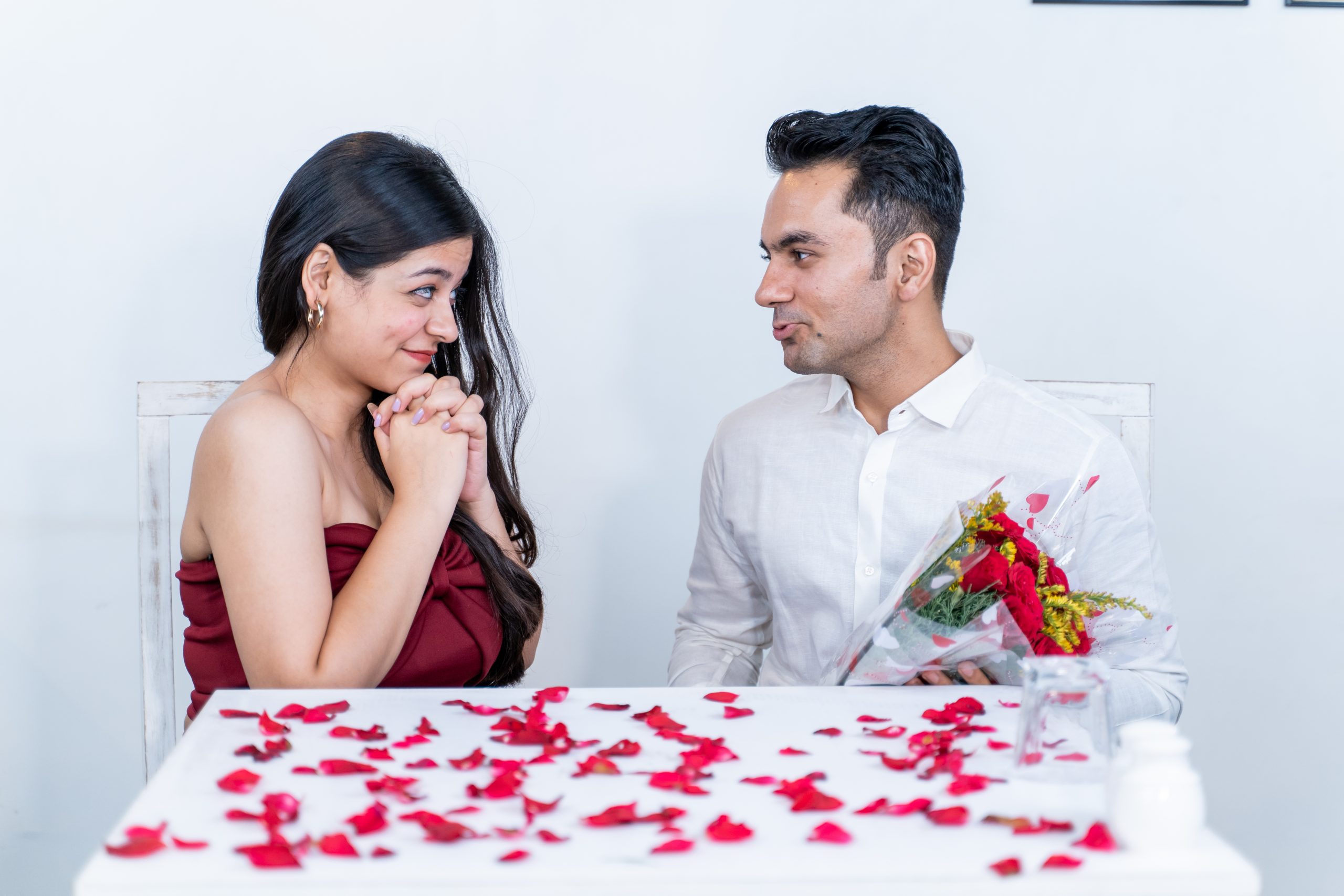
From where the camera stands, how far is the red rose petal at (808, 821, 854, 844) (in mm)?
830

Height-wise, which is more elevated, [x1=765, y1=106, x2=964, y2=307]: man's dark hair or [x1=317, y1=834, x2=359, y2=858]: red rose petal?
[x1=765, y1=106, x2=964, y2=307]: man's dark hair

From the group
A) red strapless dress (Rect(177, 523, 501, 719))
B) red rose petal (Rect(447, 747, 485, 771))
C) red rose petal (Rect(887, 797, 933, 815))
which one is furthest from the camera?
red strapless dress (Rect(177, 523, 501, 719))

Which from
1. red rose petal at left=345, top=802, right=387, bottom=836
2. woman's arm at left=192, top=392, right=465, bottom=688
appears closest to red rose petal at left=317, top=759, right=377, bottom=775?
red rose petal at left=345, top=802, right=387, bottom=836

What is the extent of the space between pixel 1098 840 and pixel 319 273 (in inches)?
49.5

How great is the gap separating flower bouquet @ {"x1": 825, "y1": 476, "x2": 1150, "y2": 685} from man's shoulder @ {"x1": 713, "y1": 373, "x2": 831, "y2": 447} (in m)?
0.58

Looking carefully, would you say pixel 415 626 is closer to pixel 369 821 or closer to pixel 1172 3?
pixel 369 821

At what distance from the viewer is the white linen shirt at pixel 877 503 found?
5.77 feet

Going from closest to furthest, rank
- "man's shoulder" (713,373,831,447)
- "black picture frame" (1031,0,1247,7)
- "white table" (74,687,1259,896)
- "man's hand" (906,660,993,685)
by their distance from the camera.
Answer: "white table" (74,687,1259,896)
"man's hand" (906,660,993,685)
"man's shoulder" (713,373,831,447)
"black picture frame" (1031,0,1247,7)

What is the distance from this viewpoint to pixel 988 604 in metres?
1.24

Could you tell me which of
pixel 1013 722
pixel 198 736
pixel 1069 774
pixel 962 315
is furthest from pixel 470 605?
pixel 962 315

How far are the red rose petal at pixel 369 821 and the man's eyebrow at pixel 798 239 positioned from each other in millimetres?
1252

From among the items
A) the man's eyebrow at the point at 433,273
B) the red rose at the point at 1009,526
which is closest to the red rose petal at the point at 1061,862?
the red rose at the point at 1009,526

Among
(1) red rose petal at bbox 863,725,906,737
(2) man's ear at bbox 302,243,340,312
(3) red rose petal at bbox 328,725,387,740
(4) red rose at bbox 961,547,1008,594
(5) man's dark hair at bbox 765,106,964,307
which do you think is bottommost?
(3) red rose petal at bbox 328,725,387,740

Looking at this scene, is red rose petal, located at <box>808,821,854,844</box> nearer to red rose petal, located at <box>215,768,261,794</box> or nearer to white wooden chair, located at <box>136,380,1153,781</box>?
red rose petal, located at <box>215,768,261,794</box>
